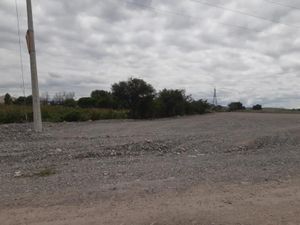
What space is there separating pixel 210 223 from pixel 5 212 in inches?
125

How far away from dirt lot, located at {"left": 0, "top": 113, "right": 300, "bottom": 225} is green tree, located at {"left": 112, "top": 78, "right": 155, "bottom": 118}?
29.5 metres

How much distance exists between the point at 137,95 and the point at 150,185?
3602 cm

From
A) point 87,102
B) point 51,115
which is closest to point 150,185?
point 51,115

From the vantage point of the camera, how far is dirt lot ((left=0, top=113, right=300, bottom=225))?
21.3 ft

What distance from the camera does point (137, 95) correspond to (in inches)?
1746

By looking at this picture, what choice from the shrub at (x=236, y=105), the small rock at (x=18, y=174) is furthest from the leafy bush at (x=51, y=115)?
the shrub at (x=236, y=105)

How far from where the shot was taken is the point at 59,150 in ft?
45.8

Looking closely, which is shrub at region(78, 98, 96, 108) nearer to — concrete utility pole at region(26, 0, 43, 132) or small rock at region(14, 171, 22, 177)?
concrete utility pole at region(26, 0, 43, 132)

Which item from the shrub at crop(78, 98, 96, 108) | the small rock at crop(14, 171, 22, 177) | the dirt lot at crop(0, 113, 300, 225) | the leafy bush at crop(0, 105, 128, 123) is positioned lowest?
the dirt lot at crop(0, 113, 300, 225)

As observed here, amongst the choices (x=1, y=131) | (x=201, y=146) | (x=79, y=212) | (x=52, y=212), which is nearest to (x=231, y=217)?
(x=79, y=212)

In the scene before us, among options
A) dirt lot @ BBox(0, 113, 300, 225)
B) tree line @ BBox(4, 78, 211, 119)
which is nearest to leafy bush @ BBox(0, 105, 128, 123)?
tree line @ BBox(4, 78, 211, 119)

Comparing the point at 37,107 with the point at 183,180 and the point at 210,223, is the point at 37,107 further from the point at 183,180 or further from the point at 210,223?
the point at 210,223

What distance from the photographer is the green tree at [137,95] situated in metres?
44.2

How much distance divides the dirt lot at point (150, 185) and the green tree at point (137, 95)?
29.5 meters
